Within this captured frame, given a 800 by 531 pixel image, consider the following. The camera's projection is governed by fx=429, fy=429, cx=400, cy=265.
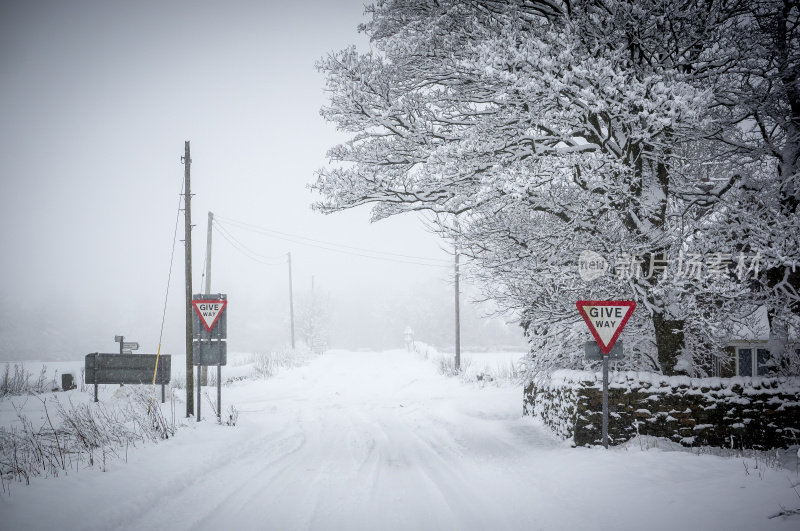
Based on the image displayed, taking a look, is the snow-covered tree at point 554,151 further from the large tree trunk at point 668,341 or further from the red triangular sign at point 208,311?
the red triangular sign at point 208,311

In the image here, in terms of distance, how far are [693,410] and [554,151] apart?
5.13 m

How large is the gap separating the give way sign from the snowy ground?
2.25m

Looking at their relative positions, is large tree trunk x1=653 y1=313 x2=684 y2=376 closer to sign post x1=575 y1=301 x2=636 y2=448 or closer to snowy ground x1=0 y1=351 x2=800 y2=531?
sign post x1=575 y1=301 x2=636 y2=448

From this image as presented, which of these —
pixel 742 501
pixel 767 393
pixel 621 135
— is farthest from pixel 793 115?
pixel 742 501

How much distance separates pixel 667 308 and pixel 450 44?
5989 mm

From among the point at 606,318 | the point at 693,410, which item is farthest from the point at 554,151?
the point at 693,410

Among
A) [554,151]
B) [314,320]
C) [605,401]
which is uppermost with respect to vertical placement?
[554,151]

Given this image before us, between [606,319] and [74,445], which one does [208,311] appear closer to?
[74,445]

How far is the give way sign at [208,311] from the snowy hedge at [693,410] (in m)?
8.18

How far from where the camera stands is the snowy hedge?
728 cm

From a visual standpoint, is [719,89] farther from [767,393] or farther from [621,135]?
[767,393]

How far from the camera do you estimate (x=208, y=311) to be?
10.3 metres

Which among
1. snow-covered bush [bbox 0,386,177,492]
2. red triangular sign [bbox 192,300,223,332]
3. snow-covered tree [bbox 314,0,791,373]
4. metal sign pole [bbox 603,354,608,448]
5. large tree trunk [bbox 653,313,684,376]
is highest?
snow-covered tree [bbox 314,0,791,373]

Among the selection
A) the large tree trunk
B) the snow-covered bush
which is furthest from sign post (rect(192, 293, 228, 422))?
the large tree trunk
